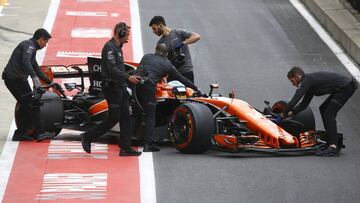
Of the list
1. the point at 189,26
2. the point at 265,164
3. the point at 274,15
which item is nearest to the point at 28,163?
the point at 265,164

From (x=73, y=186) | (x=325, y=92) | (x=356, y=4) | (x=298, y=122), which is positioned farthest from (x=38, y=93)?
(x=356, y=4)

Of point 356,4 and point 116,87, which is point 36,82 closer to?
point 116,87

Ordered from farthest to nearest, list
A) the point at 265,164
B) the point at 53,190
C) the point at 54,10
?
1. the point at 54,10
2. the point at 265,164
3. the point at 53,190

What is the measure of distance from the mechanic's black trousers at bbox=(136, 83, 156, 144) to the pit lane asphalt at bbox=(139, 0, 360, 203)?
0.33 metres

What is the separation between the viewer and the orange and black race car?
15.6 meters

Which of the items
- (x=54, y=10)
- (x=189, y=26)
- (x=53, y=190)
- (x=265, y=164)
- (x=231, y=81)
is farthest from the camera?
(x=54, y=10)

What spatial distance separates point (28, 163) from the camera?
15.5 metres

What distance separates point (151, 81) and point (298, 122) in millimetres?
2237

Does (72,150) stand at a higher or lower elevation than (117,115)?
lower

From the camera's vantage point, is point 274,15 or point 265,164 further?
point 274,15

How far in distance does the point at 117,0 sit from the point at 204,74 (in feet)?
27.5

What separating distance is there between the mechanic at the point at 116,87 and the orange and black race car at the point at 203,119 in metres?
0.56

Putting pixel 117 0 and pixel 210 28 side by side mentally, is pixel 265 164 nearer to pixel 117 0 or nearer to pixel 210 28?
pixel 210 28

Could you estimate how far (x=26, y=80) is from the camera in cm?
1673
